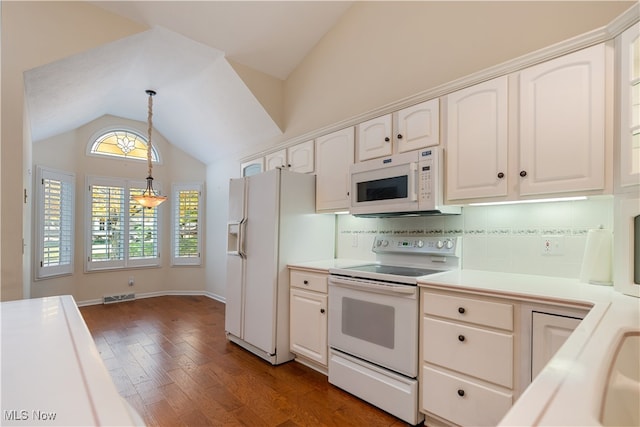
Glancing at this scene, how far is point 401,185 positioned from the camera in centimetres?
236

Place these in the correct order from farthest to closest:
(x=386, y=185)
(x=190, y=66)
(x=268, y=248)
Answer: (x=190, y=66) → (x=268, y=248) → (x=386, y=185)

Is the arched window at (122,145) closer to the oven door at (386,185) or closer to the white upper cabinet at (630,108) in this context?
the oven door at (386,185)

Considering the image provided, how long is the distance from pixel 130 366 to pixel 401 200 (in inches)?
108

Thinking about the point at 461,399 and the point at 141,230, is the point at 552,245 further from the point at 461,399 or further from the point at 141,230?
the point at 141,230

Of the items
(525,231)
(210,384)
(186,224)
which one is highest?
(525,231)

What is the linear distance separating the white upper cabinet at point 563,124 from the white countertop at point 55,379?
6.78 feet

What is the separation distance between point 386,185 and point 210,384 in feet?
6.82

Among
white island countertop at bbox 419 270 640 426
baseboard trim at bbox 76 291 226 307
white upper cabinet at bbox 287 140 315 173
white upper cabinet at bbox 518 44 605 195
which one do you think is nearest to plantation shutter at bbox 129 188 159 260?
baseboard trim at bbox 76 291 226 307

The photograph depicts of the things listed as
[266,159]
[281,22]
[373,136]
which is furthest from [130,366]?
[281,22]

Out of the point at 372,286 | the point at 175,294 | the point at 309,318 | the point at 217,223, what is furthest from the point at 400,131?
the point at 175,294

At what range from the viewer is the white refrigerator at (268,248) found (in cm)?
286

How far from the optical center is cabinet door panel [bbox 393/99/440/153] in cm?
226

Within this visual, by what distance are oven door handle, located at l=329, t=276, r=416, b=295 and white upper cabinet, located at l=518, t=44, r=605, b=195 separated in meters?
0.89

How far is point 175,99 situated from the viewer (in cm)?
441
